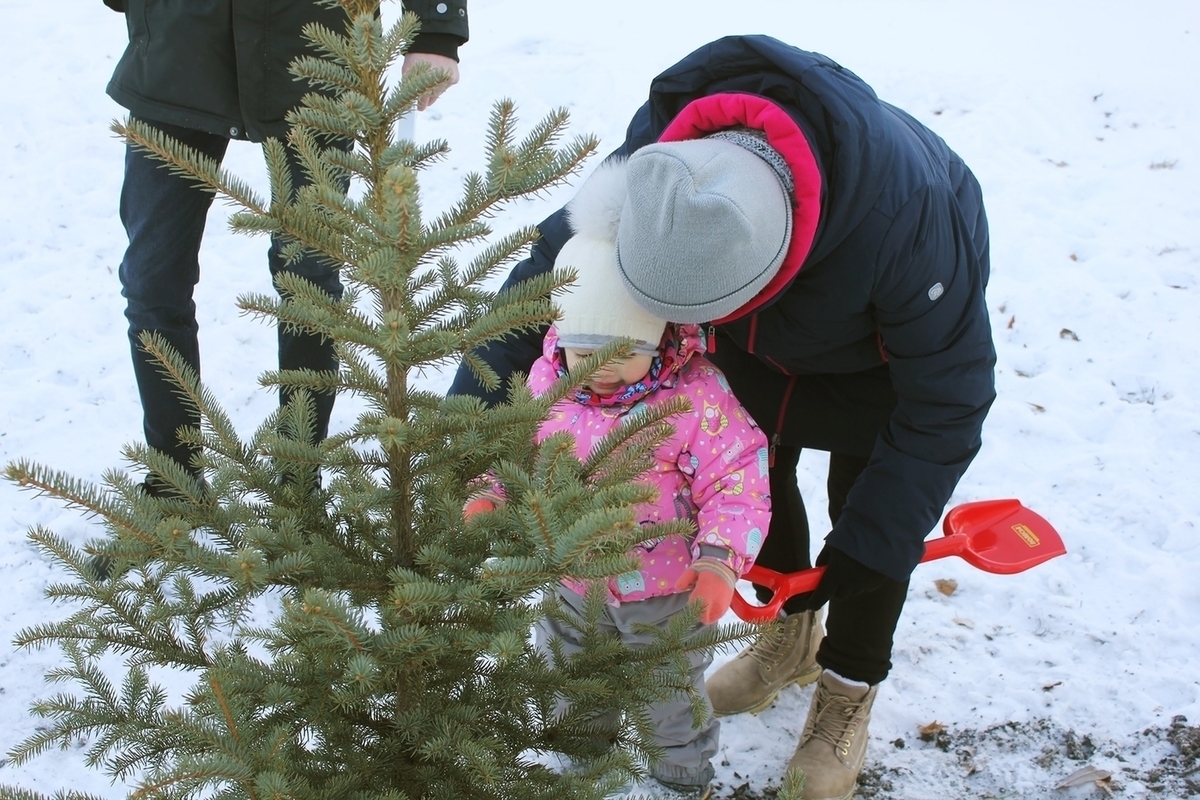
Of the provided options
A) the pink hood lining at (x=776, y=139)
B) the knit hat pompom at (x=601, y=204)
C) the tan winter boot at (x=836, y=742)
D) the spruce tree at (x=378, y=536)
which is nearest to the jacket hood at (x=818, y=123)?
the pink hood lining at (x=776, y=139)

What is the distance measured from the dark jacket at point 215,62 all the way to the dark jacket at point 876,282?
115 cm

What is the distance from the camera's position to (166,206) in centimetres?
301

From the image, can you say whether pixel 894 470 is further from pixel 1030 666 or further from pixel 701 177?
pixel 1030 666

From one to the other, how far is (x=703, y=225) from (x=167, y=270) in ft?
6.74

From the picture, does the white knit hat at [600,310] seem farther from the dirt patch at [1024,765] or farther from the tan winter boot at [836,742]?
the dirt patch at [1024,765]

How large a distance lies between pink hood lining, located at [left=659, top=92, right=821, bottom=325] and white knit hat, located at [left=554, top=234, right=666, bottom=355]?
7.1 inches

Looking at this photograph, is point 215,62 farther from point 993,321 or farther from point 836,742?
point 993,321

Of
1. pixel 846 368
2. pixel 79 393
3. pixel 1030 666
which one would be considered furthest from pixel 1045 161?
pixel 79 393

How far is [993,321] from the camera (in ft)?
16.2

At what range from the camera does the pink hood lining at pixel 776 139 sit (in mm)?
1856

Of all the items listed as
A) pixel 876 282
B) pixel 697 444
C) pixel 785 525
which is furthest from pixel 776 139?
pixel 785 525

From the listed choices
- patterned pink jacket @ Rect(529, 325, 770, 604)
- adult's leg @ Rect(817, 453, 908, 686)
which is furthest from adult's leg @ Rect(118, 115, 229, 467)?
adult's leg @ Rect(817, 453, 908, 686)

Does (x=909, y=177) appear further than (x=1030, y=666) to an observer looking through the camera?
No

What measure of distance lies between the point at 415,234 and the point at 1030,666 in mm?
2674
